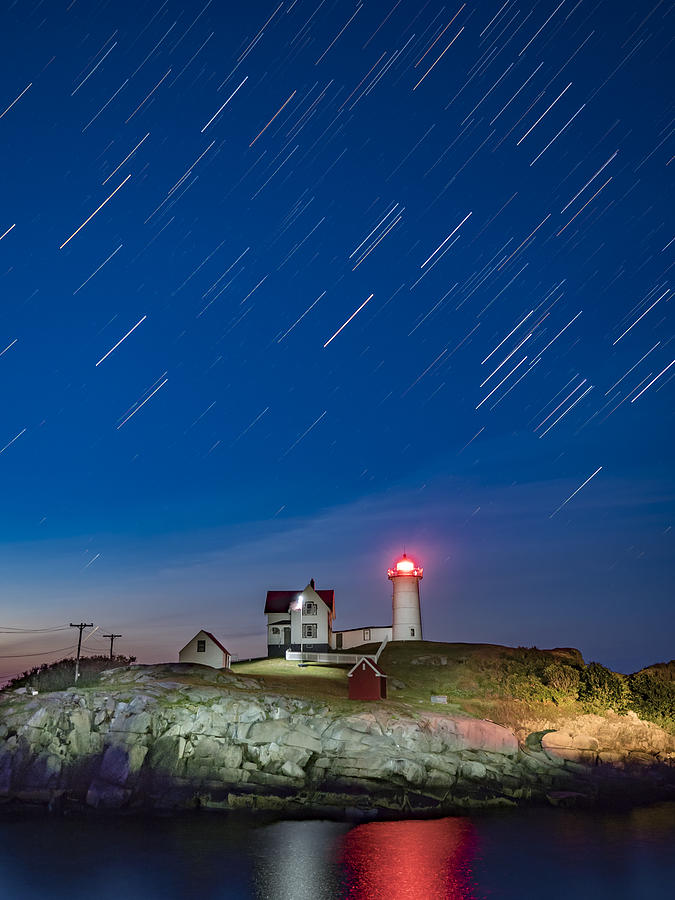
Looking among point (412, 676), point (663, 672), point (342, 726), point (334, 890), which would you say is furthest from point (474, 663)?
point (334, 890)

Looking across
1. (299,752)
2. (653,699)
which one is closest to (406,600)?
(653,699)

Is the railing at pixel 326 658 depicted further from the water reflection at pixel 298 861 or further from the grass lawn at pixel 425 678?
the water reflection at pixel 298 861

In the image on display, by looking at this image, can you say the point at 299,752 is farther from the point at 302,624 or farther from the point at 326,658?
the point at 302,624

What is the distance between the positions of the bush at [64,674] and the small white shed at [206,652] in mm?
6796

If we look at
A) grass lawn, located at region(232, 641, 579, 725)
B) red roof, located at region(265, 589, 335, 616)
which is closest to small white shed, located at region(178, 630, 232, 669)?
grass lawn, located at region(232, 641, 579, 725)

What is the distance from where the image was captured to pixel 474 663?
7100 cm

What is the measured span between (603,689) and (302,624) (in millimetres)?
31891

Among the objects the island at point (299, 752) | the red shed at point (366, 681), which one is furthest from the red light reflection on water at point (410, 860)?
the red shed at point (366, 681)

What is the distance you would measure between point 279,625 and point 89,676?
2244cm

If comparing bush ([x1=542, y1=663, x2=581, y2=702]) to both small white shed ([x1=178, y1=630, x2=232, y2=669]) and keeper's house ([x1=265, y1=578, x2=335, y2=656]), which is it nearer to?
keeper's house ([x1=265, y1=578, x2=335, y2=656])

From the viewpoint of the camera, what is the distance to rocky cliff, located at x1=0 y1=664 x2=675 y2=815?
4650cm

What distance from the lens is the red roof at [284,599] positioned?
8150 cm

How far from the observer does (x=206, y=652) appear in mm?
70625

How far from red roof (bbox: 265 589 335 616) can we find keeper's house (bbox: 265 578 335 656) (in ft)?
0.37
